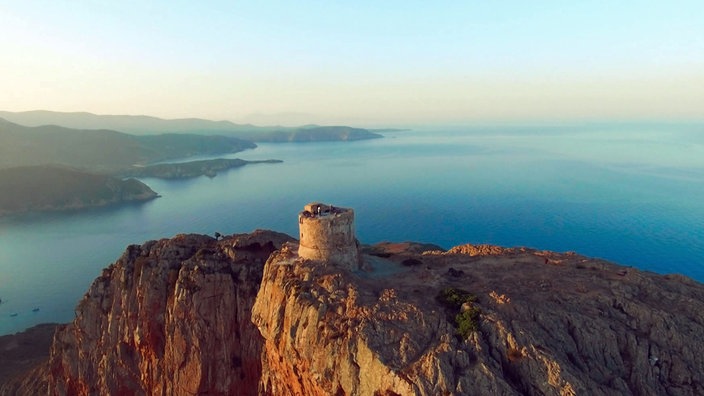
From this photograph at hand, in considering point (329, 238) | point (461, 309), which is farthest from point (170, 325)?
point (461, 309)

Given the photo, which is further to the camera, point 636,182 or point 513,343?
point 636,182

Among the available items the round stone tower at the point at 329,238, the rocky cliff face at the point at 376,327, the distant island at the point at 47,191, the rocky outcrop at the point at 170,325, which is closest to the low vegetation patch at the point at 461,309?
the rocky cliff face at the point at 376,327

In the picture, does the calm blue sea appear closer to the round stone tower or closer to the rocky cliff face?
the rocky cliff face

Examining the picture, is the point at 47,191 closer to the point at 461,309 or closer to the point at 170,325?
the point at 170,325

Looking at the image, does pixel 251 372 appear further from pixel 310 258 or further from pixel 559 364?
pixel 559 364

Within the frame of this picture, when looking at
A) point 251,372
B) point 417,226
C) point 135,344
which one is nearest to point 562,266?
point 251,372

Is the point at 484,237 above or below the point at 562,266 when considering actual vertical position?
below

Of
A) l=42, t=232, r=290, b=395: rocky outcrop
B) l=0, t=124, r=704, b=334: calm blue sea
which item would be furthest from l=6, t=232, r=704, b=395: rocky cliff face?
l=0, t=124, r=704, b=334: calm blue sea
